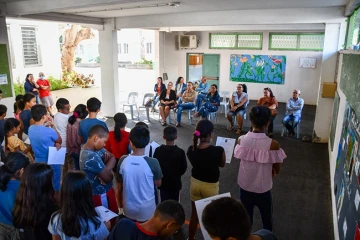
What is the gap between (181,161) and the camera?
3.15 metres

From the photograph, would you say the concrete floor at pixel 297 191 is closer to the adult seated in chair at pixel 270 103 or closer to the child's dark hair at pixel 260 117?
the adult seated in chair at pixel 270 103

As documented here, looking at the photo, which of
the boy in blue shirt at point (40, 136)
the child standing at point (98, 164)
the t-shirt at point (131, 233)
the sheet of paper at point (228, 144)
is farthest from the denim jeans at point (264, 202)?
the boy in blue shirt at point (40, 136)

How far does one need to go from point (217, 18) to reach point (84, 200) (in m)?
6.56

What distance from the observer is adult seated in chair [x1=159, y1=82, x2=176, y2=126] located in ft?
28.9

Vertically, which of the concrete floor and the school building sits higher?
the school building

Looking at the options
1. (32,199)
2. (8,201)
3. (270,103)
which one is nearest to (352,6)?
(270,103)

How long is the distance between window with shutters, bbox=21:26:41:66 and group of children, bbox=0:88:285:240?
8438mm

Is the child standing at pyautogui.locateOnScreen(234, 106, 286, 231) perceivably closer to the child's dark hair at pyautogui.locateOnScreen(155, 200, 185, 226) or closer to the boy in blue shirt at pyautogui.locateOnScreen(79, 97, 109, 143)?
the child's dark hair at pyautogui.locateOnScreen(155, 200, 185, 226)

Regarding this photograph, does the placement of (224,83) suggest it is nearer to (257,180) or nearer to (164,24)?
(164,24)

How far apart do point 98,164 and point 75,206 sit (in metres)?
0.78

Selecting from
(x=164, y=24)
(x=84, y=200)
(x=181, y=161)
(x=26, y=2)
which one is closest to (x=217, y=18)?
(x=164, y=24)

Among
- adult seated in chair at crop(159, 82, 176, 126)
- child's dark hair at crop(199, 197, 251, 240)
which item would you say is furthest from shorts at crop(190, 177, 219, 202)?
adult seated in chair at crop(159, 82, 176, 126)

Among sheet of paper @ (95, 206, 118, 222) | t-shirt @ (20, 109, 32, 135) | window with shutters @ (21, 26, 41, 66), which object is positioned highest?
window with shutters @ (21, 26, 41, 66)

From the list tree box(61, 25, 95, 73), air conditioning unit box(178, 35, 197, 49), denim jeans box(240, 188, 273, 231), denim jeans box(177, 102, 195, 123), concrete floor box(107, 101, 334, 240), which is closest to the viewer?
denim jeans box(240, 188, 273, 231)
